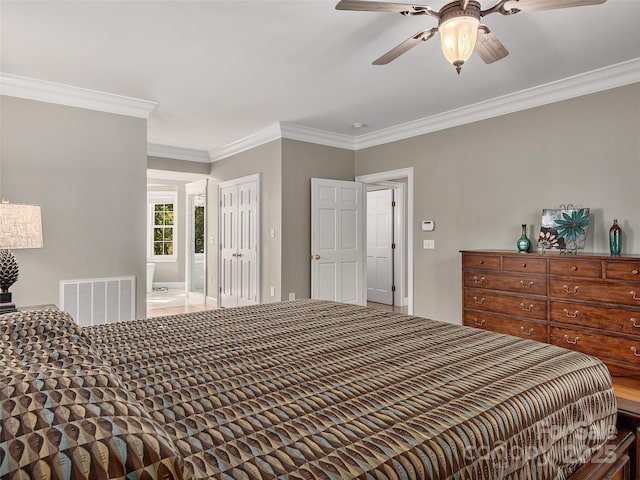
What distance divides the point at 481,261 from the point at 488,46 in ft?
6.79

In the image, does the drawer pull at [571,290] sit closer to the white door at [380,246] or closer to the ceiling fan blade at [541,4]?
the ceiling fan blade at [541,4]

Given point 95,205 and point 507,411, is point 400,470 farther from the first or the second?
point 95,205

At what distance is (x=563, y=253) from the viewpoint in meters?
3.40

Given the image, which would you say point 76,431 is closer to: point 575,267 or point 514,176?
point 575,267

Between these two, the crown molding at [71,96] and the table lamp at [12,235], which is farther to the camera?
the crown molding at [71,96]

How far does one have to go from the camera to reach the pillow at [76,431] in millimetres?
556

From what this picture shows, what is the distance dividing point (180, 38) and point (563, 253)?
3.51 m

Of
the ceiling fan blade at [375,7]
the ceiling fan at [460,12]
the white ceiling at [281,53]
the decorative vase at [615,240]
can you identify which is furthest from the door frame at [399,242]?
the ceiling fan blade at [375,7]

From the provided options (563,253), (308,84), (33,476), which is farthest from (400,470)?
(308,84)

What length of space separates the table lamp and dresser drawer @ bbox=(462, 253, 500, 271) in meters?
3.61

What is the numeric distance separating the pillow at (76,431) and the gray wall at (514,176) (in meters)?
3.91

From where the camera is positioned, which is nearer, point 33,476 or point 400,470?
point 33,476

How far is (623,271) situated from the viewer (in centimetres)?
295

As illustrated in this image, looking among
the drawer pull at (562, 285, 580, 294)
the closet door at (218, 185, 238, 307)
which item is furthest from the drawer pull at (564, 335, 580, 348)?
the closet door at (218, 185, 238, 307)
